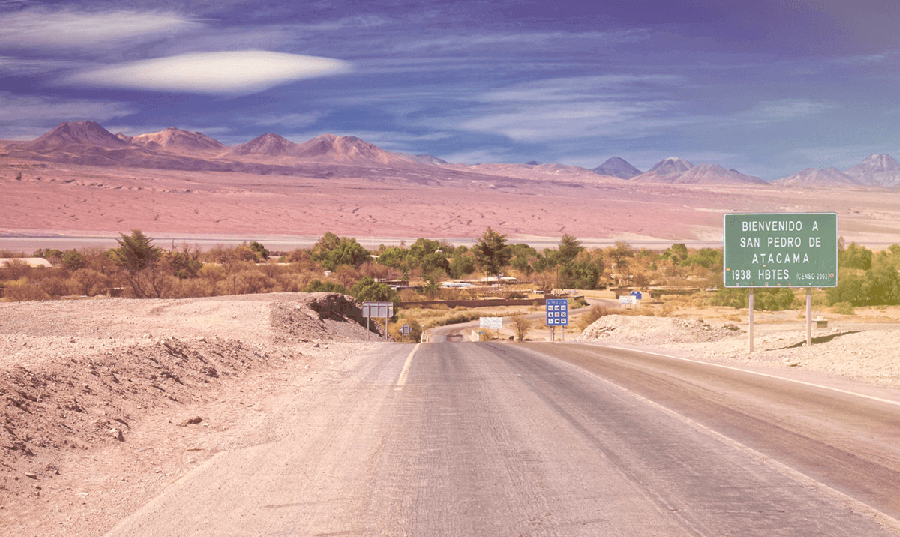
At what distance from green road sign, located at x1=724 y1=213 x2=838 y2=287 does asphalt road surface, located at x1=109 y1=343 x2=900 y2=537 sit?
7.96 m

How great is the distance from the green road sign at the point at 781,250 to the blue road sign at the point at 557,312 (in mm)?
20764

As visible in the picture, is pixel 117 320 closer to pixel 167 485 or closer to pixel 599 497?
pixel 167 485

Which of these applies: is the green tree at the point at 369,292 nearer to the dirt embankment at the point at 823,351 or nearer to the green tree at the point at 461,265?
the dirt embankment at the point at 823,351

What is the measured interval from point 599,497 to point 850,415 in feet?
22.1

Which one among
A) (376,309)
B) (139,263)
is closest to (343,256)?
(139,263)

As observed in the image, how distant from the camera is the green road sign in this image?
71.0 feet

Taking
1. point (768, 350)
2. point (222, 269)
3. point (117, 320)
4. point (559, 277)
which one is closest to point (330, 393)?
point (117, 320)

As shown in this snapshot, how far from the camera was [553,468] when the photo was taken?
8344 mm

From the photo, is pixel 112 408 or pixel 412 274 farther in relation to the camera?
pixel 412 274

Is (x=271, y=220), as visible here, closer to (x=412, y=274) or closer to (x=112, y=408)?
(x=412, y=274)

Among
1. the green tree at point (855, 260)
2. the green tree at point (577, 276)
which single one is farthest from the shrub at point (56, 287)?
the green tree at point (577, 276)

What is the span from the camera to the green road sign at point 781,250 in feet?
71.0

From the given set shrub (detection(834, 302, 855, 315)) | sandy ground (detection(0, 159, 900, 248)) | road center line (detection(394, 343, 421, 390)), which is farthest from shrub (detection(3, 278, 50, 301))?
sandy ground (detection(0, 159, 900, 248))

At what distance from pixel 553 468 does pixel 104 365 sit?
8.17m
